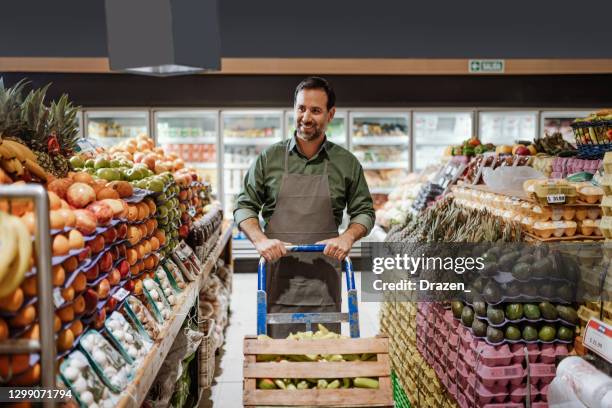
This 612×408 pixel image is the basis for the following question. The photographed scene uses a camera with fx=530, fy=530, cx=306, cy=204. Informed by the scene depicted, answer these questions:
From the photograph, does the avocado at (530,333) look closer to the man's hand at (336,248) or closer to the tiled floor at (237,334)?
the man's hand at (336,248)

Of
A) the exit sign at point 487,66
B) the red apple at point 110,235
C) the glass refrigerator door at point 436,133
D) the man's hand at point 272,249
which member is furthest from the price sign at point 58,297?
the glass refrigerator door at point 436,133

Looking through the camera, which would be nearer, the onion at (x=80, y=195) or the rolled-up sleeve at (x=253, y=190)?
the onion at (x=80, y=195)

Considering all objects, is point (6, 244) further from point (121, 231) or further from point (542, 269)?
point (542, 269)

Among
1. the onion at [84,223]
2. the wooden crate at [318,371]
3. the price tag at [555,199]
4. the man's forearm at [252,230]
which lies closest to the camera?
the onion at [84,223]

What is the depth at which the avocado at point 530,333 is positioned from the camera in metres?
2.17

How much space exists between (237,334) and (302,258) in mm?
2253

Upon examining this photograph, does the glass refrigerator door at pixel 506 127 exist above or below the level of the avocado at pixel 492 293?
above

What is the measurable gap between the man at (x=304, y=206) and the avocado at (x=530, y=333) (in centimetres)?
82

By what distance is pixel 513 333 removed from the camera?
216cm

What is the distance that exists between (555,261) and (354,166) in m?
1.05

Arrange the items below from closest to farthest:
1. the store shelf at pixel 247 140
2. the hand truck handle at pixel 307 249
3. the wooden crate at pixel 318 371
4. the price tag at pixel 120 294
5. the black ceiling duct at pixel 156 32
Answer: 1. the wooden crate at pixel 318 371
2. the price tag at pixel 120 294
3. the hand truck handle at pixel 307 249
4. the black ceiling duct at pixel 156 32
5. the store shelf at pixel 247 140

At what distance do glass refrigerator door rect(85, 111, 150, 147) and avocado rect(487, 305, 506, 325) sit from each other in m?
5.65

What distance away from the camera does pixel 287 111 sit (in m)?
6.91

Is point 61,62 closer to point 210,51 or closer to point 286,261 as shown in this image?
point 210,51
